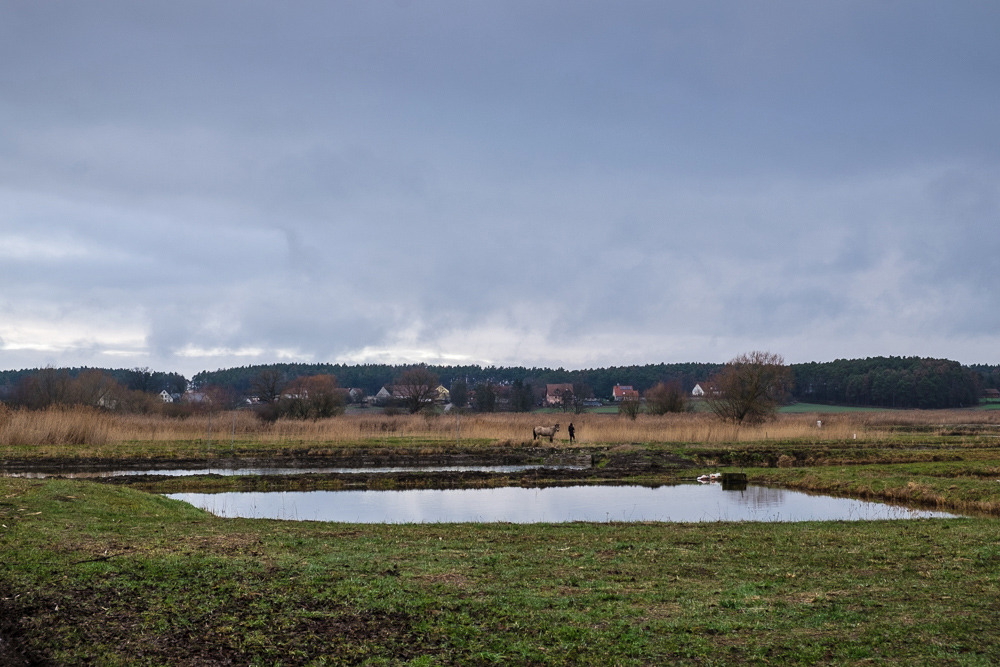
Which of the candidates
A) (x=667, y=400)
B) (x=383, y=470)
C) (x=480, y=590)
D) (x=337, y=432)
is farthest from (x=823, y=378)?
(x=480, y=590)

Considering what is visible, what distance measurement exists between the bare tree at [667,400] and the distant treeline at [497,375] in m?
82.0

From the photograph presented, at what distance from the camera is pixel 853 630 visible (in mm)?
7520

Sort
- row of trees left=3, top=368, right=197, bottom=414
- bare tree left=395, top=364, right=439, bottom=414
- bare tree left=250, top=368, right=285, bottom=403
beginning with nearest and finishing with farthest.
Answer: row of trees left=3, top=368, right=197, bottom=414 < bare tree left=395, top=364, right=439, bottom=414 < bare tree left=250, top=368, right=285, bottom=403

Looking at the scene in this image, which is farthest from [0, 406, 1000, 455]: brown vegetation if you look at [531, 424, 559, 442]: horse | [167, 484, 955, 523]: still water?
[167, 484, 955, 523]: still water

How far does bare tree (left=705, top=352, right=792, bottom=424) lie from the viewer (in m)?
52.2

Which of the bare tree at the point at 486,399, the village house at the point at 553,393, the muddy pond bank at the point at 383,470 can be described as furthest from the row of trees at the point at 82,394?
the village house at the point at 553,393

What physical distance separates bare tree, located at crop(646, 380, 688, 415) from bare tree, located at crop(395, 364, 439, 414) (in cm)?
2572

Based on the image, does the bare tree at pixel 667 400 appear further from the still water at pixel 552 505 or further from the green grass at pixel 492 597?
the green grass at pixel 492 597

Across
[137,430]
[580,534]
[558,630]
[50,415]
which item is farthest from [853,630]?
[137,430]

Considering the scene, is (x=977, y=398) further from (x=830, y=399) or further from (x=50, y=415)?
(x=50, y=415)

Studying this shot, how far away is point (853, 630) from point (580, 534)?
7036 millimetres

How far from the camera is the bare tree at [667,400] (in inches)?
2616

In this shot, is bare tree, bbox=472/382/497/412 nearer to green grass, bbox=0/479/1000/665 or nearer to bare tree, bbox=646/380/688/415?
bare tree, bbox=646/380/688/415

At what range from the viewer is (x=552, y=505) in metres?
22.9
